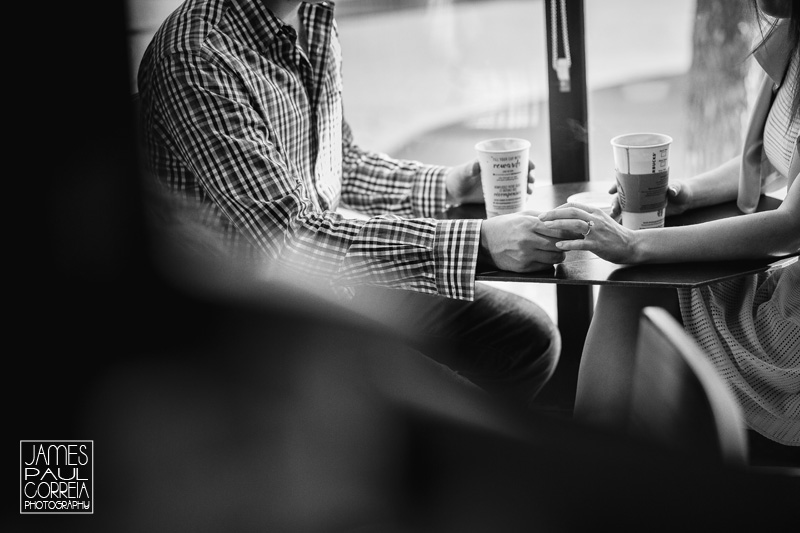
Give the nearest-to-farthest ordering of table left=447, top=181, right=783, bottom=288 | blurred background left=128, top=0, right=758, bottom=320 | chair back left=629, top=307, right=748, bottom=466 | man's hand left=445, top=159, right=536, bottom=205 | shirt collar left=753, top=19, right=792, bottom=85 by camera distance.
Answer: chair back left=629, top=307, right=748, bottom=466 → table left=447, top=181, right=783, bottom=288 → shirt collar left=753, top=19, right=792, bottom=85 → man's hand left=445, top=159, right=536, bottom=205 → blurred background left=128, top=0, right=758, bottom=320

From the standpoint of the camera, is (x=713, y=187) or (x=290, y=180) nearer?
(x=290, y=180)

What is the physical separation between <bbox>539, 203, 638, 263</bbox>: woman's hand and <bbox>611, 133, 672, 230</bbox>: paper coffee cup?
0.12m

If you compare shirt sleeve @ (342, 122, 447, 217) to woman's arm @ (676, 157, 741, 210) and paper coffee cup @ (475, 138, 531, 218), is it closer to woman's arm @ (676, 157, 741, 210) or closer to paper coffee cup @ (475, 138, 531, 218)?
paper coffee cup @ (475, 138, 531, 218)

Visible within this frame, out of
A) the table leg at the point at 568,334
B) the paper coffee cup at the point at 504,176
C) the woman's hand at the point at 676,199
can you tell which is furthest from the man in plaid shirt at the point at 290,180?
the table leg at the point at 568,334

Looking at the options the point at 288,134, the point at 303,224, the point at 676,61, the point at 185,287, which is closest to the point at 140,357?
the point at 185,287

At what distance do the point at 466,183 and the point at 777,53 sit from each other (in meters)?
0.64

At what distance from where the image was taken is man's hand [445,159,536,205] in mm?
1658

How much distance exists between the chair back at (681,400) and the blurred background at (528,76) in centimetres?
120

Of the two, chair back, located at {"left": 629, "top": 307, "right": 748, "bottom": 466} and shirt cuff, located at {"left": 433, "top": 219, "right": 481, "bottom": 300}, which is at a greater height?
shirt cuff, located at {"left": 433, "top": 219, "right": 481, "bottom": 300}

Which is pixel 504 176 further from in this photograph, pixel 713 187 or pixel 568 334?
pixel 568 334

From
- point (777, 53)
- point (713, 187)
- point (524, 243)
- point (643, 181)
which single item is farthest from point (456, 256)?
point (777, 53)

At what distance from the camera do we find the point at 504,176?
1492 millimetres

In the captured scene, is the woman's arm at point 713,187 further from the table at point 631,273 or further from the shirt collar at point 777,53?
the table at point 631,273

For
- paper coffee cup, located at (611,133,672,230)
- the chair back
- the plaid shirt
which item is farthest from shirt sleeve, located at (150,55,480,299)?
the chair back
